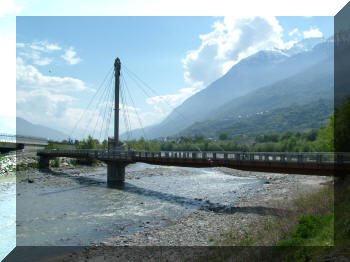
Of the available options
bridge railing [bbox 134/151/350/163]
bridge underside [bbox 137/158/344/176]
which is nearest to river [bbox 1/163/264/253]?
bridge underside [bbox 137/158/344/176]

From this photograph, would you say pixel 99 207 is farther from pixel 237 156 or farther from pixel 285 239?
pixel 285 239

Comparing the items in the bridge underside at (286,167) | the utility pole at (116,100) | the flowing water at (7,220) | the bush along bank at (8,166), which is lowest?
the flowing water at (7,220)

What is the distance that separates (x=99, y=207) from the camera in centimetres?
3238

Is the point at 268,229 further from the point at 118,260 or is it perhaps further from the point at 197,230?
the point at 118,260

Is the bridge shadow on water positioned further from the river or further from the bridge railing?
the bridge railing

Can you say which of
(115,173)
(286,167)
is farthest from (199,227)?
(115,173)

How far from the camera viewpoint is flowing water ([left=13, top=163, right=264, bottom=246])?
76.6 ft

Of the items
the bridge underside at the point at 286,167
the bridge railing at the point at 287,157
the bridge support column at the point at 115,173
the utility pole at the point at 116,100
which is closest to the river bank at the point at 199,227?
the bridge underside at the point at 286,167

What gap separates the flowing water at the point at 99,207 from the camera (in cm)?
2334

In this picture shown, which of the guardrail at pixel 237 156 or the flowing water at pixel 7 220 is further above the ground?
the guardrail at pixel 237 156

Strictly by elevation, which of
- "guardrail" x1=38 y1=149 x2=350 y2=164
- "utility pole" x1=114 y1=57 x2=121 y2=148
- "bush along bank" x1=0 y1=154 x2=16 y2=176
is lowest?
"bush along bank" x1=0 y1=154 x2=16 y2=176

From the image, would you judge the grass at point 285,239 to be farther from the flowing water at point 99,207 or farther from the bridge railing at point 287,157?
the flowing water at point 99,207

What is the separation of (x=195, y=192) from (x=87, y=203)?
48.6 feet

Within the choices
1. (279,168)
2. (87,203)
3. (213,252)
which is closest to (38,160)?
(87,203)
